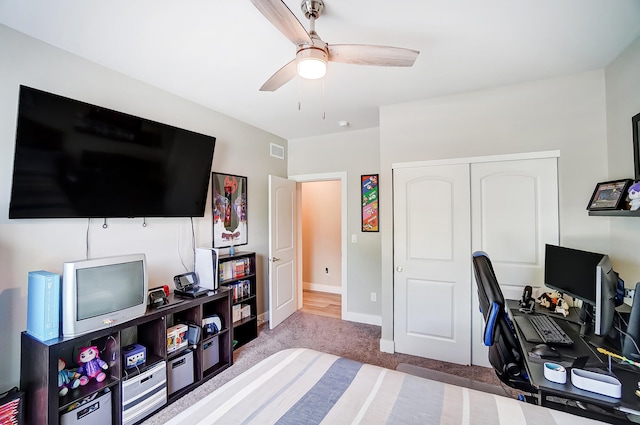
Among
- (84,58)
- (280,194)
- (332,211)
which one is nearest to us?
(84,58)

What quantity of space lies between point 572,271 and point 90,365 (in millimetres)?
3430

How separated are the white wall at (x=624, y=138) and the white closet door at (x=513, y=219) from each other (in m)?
0.36

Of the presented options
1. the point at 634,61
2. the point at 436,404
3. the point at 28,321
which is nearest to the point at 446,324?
the point at 436,404

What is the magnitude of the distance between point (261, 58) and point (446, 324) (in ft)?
9.76

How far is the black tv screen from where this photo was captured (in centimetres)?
168

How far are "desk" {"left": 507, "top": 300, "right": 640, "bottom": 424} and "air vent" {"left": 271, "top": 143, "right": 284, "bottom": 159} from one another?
3.47 metres

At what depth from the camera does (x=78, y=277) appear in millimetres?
1699

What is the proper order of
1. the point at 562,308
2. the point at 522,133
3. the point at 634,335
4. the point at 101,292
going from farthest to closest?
the point at 522,133 → the point at 562,308 → the point at 101,292 → the point at 634,335

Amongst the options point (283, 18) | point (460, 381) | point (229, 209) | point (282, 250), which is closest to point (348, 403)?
Result: point (460, 381)

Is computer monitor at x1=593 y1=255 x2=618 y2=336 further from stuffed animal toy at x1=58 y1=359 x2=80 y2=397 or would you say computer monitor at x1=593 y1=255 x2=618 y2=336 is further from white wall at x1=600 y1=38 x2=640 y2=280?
stuffed animal toy at x1=58 y1=359 x2=80 y2=397

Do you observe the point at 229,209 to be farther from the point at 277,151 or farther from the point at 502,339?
the point at 502,339

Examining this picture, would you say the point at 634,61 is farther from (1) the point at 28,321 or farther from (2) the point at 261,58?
(1) the point at 28,321

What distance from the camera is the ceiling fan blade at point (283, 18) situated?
1.15 m

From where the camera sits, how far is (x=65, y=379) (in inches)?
66.7
